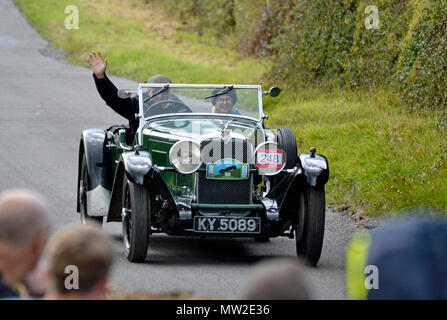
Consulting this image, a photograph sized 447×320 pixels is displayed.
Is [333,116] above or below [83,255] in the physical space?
above

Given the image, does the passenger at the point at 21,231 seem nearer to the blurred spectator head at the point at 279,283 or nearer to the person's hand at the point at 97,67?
the blurred spectator head at the point at 279,283

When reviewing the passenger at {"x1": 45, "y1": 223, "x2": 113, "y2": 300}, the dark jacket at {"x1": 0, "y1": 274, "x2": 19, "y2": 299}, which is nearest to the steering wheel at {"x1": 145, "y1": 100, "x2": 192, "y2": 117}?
the dark jacket at {"x1": 0, "y1": 274, "x2": 19, "y2": 299}

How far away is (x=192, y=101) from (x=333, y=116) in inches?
260

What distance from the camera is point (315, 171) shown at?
26.7ft

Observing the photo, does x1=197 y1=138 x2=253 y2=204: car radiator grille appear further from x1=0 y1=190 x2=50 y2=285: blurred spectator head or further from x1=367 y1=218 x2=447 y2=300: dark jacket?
x1=367 y1=218 x2=447 y2=300: dark jacket

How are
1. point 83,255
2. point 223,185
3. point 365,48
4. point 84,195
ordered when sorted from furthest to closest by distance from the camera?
point 365,48
point 84,195
point 223,185
point 83,255

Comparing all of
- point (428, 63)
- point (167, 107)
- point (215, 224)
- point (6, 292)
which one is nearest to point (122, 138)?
point (167, 107)

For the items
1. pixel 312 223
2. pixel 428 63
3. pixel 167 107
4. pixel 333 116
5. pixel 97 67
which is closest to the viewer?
pixel 312 223

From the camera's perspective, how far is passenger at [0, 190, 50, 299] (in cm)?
346

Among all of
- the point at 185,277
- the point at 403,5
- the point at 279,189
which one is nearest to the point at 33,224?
the point at 185,277

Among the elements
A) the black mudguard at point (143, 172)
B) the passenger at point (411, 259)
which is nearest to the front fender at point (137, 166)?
the black mudguard at point (143, 172)

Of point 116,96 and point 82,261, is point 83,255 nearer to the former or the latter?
point 82,261

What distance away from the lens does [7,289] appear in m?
4.01
